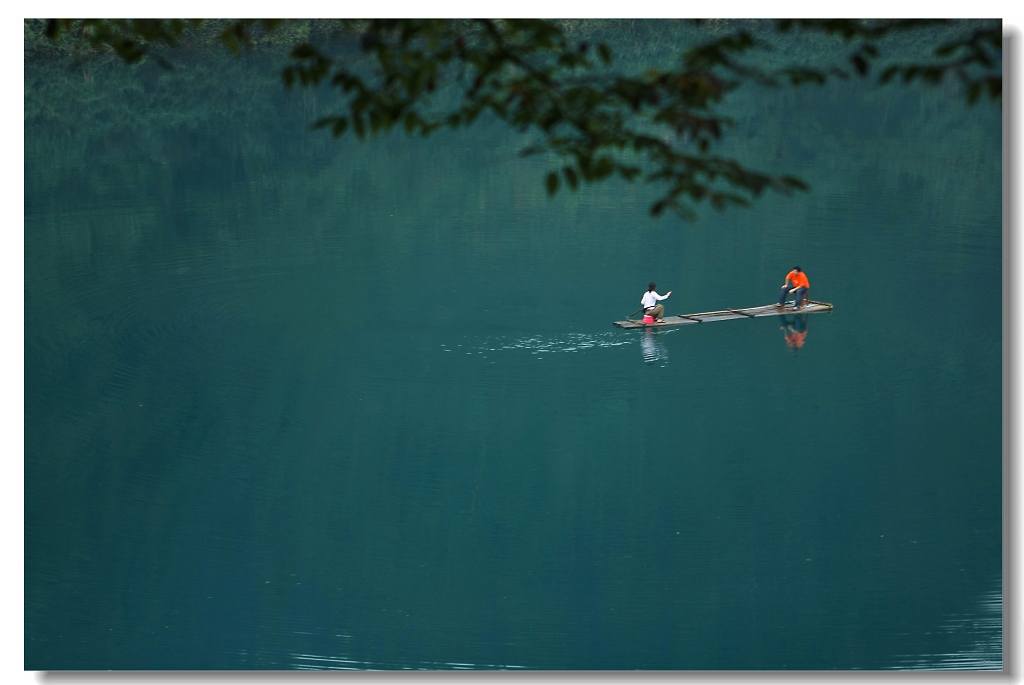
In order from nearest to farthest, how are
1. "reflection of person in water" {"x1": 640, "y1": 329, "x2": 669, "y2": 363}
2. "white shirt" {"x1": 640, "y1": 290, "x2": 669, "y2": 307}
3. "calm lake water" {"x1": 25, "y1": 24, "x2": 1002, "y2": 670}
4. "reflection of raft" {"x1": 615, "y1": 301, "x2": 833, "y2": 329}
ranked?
"calm lake water" {"x1": 25, "y1": 24, "x2": 1002, "y2": 670}
"reflection of person in water" {"x1": 640, "y1": 329, "x2": 669, "y2": 363}
"white shirt" {"x1": 640, "y1": 290, "x2": 669, "y2": 307}
"reflection of raft" {"x1": 615, "y1": 301, "x2": 833, "y2": 329}

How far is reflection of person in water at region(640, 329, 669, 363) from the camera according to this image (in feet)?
29.5

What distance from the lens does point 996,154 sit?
604 cm

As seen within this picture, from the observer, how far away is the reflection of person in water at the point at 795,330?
9.03 m

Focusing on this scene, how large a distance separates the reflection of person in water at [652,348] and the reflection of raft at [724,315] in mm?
143

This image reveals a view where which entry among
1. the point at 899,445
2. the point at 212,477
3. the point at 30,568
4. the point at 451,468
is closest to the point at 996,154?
the point at 899,445

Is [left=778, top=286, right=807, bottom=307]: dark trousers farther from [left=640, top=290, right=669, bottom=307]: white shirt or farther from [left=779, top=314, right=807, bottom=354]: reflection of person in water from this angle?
[left=640, top=290, right=669, bottom=307]: white shirt

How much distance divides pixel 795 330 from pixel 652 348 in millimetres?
1080

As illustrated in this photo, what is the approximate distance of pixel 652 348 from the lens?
363 inches

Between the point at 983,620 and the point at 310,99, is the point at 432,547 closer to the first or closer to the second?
the point at 983,620

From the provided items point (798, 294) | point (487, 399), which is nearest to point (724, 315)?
point (798, 294)

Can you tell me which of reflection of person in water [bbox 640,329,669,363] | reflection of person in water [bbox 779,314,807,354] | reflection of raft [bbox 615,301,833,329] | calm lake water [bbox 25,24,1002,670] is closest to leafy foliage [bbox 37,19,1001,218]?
calm lake water [bbox 25,24,1002,670]

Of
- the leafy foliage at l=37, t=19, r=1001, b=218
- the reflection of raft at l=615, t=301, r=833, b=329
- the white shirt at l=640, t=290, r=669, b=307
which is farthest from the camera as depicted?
the reflection of raft at l=615, t=301, r=833, b=329

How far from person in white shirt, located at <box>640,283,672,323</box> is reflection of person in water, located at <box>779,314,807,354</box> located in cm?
90

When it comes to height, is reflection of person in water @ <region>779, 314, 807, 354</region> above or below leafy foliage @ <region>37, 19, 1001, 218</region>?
below
